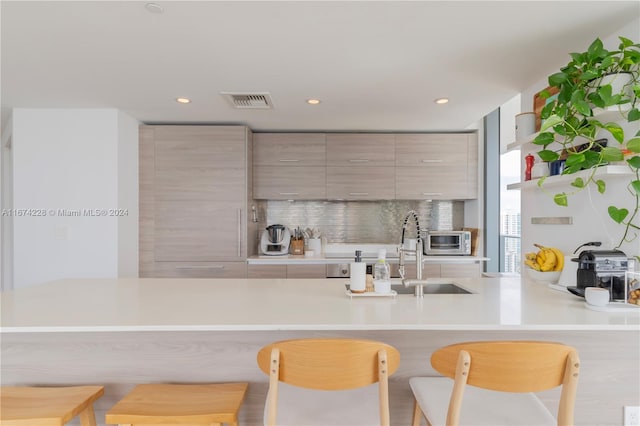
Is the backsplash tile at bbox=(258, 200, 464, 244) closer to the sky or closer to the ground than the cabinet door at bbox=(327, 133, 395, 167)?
closer to the ground

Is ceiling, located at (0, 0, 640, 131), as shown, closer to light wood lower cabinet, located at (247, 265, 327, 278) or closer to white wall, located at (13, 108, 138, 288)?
white wall, located at (13, 108, 138, 288)

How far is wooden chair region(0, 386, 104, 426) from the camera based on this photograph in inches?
46.7

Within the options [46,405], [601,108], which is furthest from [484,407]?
[46,405]

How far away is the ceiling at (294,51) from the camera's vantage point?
169 cm

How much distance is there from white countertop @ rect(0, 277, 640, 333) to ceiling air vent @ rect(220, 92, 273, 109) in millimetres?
1532

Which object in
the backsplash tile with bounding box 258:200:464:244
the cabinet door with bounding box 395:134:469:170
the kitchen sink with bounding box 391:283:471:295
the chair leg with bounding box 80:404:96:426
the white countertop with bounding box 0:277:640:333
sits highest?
the cabinet door with bounding box 395:134:469:170

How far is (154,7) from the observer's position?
165 cm

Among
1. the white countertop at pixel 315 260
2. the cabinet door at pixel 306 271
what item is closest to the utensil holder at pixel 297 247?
the white countertop at pixel 315 260

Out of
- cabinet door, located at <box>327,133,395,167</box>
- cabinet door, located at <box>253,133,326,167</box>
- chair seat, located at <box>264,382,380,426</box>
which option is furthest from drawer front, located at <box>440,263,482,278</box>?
chair seat, located at <box>264,382,380,426</box>

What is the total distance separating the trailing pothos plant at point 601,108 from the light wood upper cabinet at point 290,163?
231 cm

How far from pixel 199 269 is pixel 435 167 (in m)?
2.64

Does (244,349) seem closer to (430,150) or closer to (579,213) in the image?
(579,213)

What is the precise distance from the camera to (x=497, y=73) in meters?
2.38

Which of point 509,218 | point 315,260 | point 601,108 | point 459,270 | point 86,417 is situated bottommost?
point 86,417
